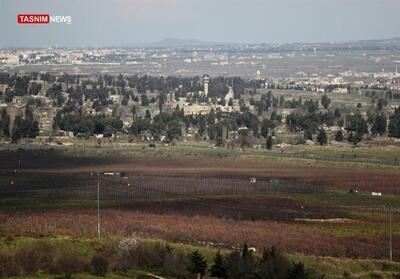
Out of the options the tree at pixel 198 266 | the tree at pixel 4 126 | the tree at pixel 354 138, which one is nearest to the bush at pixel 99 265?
the tree at pixel 198 266

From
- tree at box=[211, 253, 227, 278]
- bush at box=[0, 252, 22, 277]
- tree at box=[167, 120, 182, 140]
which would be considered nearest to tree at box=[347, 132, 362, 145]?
tree at box=[167, 120, 182, 140]

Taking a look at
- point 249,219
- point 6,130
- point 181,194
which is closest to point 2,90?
point 6,130

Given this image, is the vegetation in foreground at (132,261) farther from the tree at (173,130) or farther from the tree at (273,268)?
the tree at (173,130)

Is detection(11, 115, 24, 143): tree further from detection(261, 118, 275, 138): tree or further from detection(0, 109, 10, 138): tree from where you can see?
detection(261, 118, 275, 138): tree

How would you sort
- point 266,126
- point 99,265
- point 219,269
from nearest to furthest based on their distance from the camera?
point 219,269 → point 99,265 → point 266,126

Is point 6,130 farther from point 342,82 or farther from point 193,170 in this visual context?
point 342,82

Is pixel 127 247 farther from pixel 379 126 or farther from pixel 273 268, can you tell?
pixel 379 126

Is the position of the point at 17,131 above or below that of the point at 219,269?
below

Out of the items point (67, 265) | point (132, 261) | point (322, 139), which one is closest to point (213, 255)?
point (132, 261)
